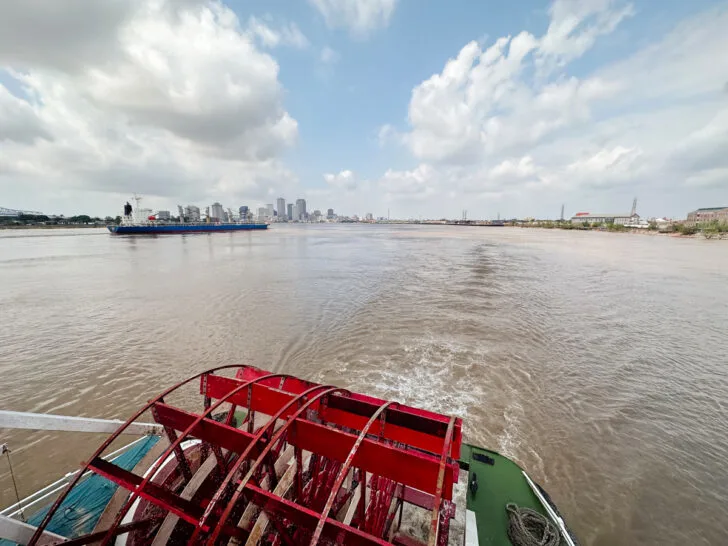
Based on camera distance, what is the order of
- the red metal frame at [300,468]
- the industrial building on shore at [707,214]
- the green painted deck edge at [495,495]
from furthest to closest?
Answer: the industrial building on shore at [707,214], the green painted deck edge at [495,495], the red metal frame at [300,468]

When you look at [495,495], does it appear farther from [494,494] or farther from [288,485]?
[288,485]

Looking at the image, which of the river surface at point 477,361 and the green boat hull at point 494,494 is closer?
the green boat hull at point 494,494

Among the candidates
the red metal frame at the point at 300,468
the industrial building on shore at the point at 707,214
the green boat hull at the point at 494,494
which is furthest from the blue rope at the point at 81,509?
the industrial building on shore at the point at 707,214

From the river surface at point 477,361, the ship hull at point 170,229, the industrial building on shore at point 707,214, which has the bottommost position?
the river surface at point 477,361

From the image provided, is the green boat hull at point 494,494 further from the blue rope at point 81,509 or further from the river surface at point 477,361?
the blue rope at point 81,509

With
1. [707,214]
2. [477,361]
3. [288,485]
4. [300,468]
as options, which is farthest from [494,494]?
[707,214]


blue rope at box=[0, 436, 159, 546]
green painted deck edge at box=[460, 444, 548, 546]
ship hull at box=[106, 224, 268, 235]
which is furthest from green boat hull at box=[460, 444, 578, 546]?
ship hull at box=[106, 224, 268, 235]
